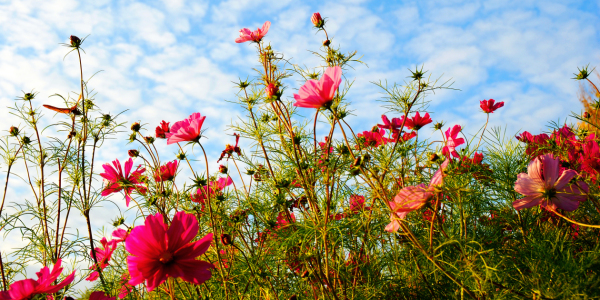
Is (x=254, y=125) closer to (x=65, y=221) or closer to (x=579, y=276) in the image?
(x=65, y=221)

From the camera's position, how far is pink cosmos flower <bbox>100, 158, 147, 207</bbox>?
4.21ft

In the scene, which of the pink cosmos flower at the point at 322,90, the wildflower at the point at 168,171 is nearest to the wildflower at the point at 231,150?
the wildflower at the point at 168,171

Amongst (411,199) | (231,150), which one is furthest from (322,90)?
(231,150)

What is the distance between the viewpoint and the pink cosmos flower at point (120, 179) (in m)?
1.28

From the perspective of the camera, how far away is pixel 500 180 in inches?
49.8

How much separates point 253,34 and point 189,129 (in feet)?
2.05

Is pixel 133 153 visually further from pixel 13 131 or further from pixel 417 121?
pixel 417 121

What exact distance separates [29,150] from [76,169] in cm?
25

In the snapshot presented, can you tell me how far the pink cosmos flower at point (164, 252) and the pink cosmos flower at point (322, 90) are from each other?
0.36m

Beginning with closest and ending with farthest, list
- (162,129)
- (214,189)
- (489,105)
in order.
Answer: (214,189) < (162,129) < (489,105)

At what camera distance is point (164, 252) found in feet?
2.48

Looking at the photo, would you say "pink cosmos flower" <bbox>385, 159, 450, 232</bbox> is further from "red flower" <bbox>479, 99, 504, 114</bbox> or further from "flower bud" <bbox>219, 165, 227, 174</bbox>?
"red flower" <bbox>479, 99, 504, 114</bbox>

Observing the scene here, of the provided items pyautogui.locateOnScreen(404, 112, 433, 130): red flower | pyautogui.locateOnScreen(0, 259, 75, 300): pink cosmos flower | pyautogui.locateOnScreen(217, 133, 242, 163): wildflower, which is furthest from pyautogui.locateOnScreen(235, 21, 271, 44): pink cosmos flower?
pyautogui.locateOnScreen(0, 259, 75, 300): pink cosmos flower

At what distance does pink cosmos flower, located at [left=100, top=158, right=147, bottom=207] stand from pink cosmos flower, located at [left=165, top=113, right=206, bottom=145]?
0.33 m
